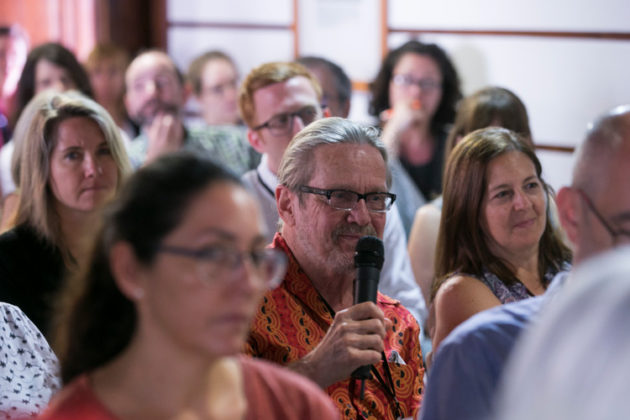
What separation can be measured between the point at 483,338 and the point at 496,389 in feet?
0.30

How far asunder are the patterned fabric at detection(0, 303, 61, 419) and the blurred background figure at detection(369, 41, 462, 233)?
2504 millimetres

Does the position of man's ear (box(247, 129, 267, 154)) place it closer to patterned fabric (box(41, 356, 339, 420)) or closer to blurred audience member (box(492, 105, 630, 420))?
patterned fabric (box(41, 356, 339, 420))

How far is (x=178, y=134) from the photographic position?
4.29 m

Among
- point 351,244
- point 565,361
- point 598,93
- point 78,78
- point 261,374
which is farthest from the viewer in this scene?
point 78,78

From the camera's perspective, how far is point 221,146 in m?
4.21

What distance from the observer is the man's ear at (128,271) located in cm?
126

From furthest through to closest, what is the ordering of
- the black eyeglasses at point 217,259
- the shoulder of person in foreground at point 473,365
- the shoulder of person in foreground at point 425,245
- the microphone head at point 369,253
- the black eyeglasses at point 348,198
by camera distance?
the shoulder of person in foreground at point 425,245 < the black eyeglasses at point 348,198 < the microphone head at point 369,253 < the shoulder of person in foreground at point 473,365 < the black eyeglasses at point 217,259

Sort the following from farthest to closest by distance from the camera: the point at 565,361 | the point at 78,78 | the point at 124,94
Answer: the point at 124,94 < the point at 78,78 < the point at 565,361

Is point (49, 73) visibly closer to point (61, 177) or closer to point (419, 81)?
point (419, 81)

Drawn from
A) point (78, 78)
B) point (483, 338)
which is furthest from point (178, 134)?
point (483, 338)

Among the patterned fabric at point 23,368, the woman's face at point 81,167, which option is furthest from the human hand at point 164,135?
the patterned fabric at point 23,368

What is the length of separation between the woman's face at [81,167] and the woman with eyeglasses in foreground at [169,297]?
145 centimetres

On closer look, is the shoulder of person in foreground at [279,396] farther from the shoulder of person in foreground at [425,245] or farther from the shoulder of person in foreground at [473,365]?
the shoulder of person in foreground at [425,245]

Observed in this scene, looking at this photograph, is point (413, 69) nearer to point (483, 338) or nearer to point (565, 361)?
point (483, 338)
